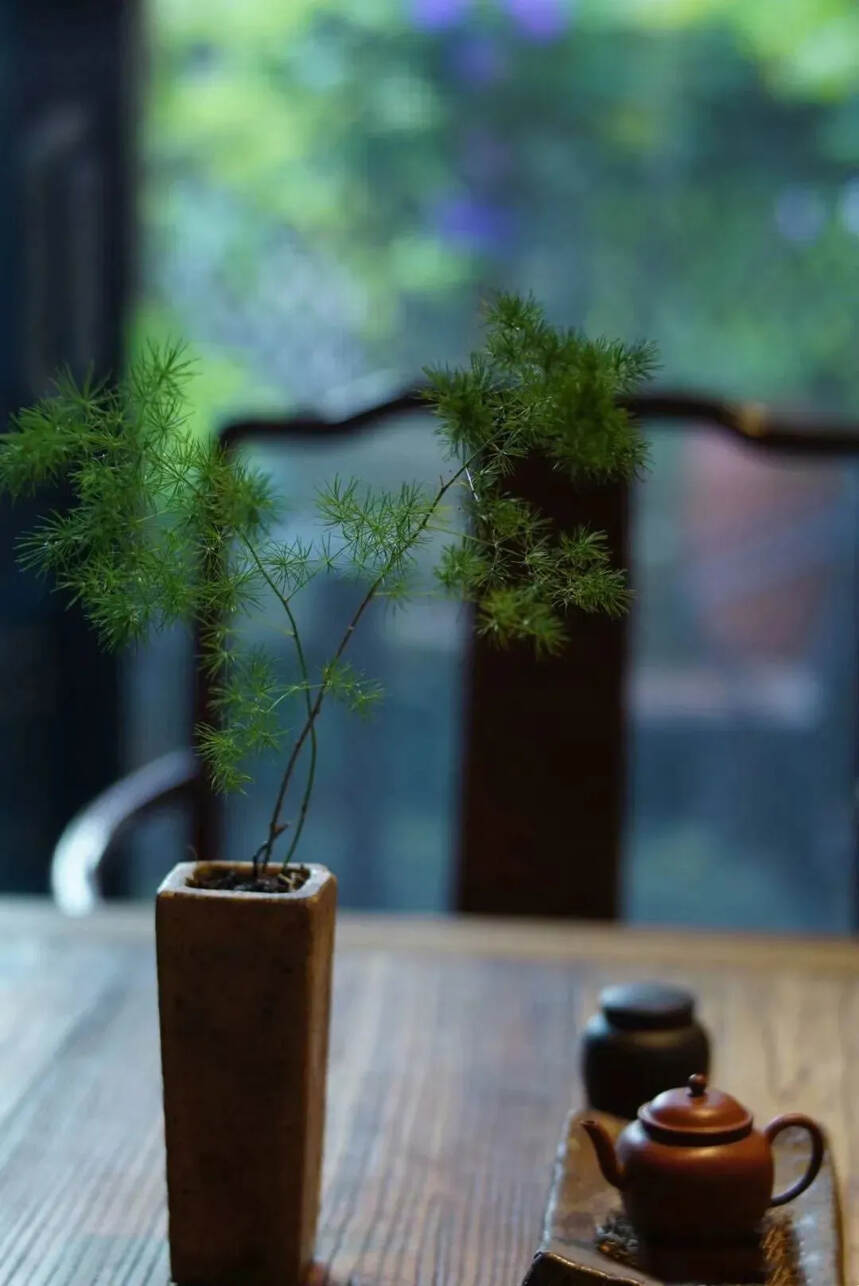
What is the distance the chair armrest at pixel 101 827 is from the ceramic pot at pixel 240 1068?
656 mm

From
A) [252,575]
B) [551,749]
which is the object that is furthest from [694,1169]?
[551,749]

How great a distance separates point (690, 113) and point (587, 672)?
1340mm

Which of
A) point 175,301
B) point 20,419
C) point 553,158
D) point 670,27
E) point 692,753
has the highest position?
point 670,27

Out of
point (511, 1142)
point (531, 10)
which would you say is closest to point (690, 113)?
point (531, 10)

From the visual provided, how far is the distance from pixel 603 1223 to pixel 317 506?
1.34ft

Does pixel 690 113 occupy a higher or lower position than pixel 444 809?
A: higher

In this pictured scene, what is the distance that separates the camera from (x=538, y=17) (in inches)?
102

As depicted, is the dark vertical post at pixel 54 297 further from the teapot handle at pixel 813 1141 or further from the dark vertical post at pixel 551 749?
the teapot handle at pixel 813 1141

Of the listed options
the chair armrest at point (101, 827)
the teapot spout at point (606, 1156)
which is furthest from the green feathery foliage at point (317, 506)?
the chair armrest at point (101, 827)

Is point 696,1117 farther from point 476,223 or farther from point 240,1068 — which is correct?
point 476,223

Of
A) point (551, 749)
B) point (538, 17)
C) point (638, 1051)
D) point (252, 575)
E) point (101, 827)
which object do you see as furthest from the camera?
point (538, 17)

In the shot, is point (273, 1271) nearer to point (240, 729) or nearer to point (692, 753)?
point (240, 729)

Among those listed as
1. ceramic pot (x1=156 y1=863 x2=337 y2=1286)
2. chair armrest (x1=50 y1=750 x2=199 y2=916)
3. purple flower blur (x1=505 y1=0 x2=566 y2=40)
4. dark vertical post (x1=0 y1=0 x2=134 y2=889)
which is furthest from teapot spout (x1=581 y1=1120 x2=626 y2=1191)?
purple flower blur (x1=505 y1=0 x2=566 y2=40)

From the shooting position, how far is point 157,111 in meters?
2.66
